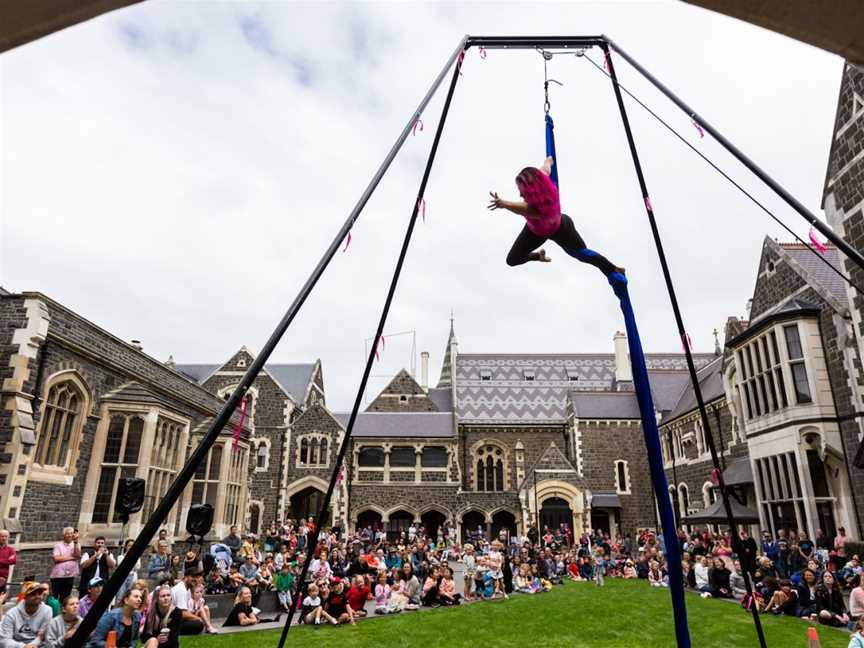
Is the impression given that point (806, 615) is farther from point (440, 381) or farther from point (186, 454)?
point (440, 381)

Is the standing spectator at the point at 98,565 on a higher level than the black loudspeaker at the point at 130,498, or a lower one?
lower

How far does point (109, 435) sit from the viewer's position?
1502cm

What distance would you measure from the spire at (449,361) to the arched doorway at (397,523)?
11.7 meters

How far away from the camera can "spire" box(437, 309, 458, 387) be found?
147 feet

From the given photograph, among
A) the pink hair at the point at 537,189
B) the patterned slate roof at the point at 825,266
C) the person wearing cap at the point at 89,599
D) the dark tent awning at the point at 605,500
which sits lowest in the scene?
the person wearing cap at the point at 89,599

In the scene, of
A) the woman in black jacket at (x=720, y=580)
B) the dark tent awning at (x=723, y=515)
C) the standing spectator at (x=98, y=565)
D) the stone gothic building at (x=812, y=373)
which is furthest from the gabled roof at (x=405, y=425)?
the standing spectator at (x=98, y=565)

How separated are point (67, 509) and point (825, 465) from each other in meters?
19.7

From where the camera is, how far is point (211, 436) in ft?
9.39

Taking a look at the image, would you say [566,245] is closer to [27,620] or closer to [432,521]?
[27,620]

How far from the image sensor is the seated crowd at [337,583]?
7.76m

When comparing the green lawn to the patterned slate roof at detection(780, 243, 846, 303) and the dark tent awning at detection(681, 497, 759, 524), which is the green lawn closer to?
the dark tent awning at detection(681, 497, 759, 524)

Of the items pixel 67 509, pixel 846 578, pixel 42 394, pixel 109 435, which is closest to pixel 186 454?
pixel 109 435

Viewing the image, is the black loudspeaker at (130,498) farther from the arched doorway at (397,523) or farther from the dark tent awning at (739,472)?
the arched doorway at (397,523)

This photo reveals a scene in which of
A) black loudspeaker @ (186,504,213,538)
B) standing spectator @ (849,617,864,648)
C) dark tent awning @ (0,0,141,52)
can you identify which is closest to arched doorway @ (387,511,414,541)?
black loudspeaker @ (186,504,213,538)
